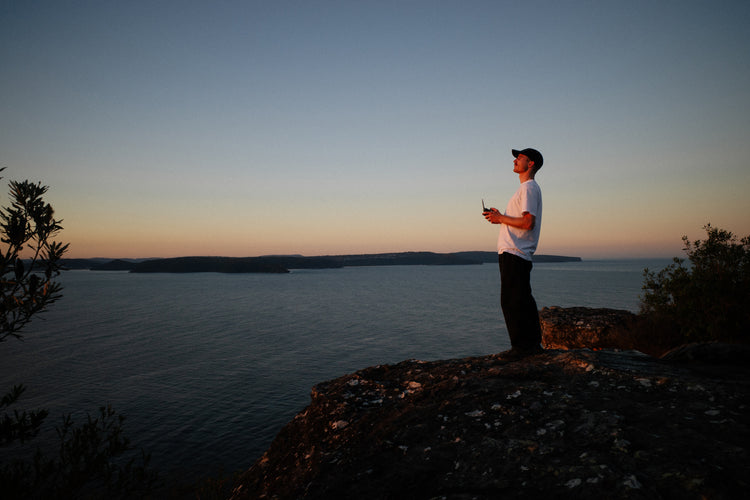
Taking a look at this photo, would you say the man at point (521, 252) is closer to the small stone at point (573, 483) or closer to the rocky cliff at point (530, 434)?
the rocky cliff at point (530, 434)

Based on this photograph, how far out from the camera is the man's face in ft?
19.8

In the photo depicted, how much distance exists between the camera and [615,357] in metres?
5.46

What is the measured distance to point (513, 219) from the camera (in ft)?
18.6

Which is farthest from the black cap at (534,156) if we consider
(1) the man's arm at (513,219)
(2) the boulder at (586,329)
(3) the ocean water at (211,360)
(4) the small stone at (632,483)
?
(2) the boulder at (586,329)

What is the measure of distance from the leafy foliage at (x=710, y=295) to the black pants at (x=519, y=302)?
425 inches

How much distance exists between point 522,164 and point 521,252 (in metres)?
1.54

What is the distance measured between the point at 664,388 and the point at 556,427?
5.20 ft

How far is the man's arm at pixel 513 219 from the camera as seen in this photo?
5602 mm

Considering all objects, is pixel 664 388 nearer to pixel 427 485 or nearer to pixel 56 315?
Result: pixel 427 485

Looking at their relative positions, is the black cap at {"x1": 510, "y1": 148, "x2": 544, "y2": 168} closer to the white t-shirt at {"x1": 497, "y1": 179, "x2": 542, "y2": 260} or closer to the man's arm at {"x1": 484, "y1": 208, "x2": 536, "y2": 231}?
the white t-shirt at {"x1": 497, "y1": 179, "x2": 542, "y2": 260}

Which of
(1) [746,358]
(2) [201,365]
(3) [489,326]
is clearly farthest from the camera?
(3) [489,326]

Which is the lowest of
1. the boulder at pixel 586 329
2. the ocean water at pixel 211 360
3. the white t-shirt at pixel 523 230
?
the ocean water at pixel 211 360

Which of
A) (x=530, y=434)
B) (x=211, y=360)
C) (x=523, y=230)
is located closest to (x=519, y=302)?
(x=523, y=230)

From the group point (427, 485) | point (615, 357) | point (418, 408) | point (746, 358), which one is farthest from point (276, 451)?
point (746, 358)
